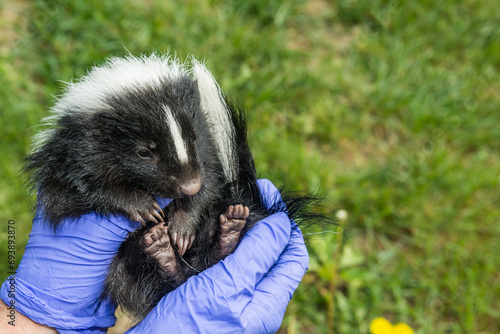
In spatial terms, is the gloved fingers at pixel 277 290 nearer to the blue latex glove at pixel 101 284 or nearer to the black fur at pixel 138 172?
the blue latex glove at pixel 101 284

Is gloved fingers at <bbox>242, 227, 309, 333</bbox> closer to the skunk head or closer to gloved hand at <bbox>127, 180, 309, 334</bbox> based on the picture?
gloved hand at <bbox>127, 180, 309, 334</bbox>

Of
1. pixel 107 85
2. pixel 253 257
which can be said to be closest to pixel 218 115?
pixel 107 85

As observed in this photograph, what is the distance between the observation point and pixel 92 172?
2410 millimetres

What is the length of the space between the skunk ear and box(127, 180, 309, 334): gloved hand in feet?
1.50

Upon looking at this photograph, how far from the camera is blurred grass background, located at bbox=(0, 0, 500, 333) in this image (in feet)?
12.0

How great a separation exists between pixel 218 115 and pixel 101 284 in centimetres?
120

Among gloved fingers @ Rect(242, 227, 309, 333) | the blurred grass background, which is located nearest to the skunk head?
gloved fingers @ Rect(242, 227, 309, 333)

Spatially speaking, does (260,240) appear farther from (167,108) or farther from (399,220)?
(399,220)

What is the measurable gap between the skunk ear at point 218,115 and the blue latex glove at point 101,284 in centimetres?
52

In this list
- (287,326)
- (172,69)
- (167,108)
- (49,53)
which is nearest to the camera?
(167,108)

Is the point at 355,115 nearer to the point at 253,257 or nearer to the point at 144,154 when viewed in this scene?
the point at 253,257

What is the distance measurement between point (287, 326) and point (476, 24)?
388cm

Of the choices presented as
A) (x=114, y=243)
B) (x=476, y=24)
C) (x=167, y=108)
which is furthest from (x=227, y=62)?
(x=476, y=24)

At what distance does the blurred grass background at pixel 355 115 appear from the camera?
365 cm
